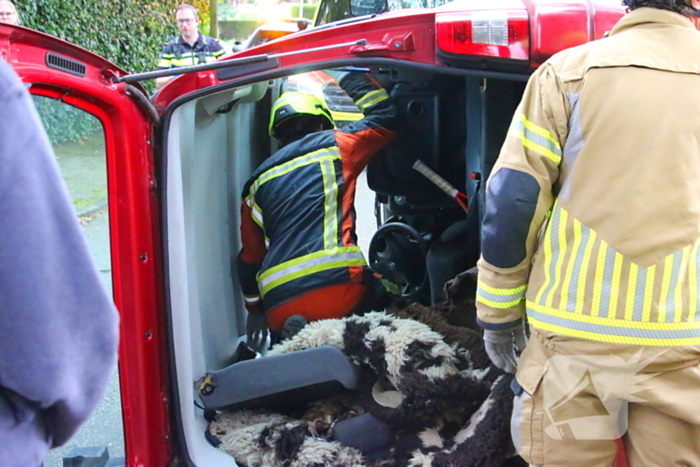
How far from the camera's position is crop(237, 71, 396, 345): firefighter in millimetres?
2753

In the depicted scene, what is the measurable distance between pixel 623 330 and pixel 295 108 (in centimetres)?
198

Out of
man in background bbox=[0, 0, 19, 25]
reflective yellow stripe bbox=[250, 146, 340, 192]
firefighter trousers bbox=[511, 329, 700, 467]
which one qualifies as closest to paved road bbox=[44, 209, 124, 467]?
reflective yellow stripe bbox=[250, 146, 340, 192]

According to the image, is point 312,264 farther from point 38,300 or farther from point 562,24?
point 38,300

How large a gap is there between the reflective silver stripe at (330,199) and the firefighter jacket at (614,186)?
1.22 metres

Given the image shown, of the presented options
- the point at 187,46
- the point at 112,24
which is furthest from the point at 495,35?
the point at 112,24

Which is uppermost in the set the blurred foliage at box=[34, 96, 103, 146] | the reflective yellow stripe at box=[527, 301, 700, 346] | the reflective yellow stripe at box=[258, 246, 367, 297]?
the blurred foliage at box=[34, 96, 103, 146]

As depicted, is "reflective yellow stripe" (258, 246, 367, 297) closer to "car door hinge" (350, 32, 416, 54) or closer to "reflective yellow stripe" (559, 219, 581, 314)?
"car door hinge" (350, 32, 416, 54)

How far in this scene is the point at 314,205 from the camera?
280 cm

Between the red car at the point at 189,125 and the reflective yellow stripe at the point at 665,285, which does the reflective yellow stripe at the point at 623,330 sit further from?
the red car at the point at 189,125

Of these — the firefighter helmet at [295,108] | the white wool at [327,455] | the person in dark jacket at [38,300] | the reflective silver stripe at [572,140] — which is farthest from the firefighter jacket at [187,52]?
the person in dark jacket at [38,300]

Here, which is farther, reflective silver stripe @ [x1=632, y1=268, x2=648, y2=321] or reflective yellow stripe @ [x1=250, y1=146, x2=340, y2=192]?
reflective yellow stripe @ [x1=250, y1=146, x2=340, y2=192]

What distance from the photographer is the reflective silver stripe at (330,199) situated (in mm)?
2803

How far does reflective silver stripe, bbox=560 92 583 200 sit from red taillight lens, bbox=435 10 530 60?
1.08 feet

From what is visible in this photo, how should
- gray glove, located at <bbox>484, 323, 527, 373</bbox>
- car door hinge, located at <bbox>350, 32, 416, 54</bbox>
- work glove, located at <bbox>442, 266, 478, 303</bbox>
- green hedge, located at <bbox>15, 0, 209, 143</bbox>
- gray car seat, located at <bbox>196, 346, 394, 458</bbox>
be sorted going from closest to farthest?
gray glove, located at <bbox>484, 323, 527, 373</bbox>, car door hinge, located at <bbox>350, 32, 416, 54</bbox>, gray car seat, located at <bbox>196, 346, 394, 458</bbox>, work glove, located at <bbox>442, 266, 478, 303</bbox>, green hedge, located at <bbox>15, 0, 209, 143</bbox>
